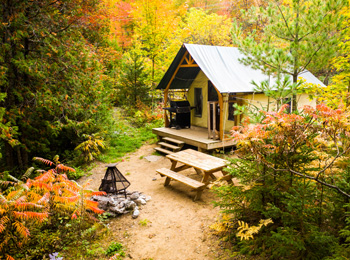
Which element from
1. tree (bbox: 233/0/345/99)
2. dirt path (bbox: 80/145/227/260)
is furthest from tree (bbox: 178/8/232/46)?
dirt path (bbox: 80/145/227/260)

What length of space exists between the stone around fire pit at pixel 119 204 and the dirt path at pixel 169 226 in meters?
0.14

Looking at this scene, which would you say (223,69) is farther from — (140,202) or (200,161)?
(140,202)

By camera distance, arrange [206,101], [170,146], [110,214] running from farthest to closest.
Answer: [206,101] → [170,146] → [110,214]

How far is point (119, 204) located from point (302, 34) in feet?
19.1

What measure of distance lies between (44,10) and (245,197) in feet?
25.1

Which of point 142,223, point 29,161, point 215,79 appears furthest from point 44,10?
point 142,223

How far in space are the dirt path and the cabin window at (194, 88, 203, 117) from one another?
18.3 feet

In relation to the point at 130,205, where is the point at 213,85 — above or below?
above

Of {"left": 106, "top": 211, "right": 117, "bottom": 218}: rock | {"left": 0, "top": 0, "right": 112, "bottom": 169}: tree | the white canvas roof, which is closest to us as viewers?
{"left": 106, "top": 211, "right": 117, "bottom": 218}: rock

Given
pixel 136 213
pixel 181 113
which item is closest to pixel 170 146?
pixel 181 113

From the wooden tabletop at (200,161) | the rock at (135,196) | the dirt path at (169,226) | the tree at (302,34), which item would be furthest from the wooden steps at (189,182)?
the tree at (302,34)

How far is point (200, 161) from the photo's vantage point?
677 centimetres

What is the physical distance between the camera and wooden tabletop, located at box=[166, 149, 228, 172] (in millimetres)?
6215

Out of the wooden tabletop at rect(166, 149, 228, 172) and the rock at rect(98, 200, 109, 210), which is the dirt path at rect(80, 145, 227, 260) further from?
the wooden tabletop at rect(166, 149, 228, 172)
